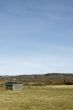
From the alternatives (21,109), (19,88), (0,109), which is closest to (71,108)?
(21,109)

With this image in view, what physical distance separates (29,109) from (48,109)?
2.38 m

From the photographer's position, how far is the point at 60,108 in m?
34.9

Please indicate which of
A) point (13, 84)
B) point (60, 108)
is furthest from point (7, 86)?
point (60, 108)

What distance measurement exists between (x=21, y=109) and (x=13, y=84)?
61.6m

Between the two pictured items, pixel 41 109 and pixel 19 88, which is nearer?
pixel 41 109

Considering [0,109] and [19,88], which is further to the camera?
[19,88]

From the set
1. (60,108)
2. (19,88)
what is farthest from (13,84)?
(60,108)

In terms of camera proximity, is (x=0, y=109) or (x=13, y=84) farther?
(x=13, y=84)

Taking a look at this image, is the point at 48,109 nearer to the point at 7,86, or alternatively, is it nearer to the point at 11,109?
the point at 11,109

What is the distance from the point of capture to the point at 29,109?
34062 millimetres

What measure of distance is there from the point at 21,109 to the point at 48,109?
11.1 ft

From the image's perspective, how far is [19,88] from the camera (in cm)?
9425

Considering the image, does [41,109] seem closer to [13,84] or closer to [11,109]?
[11,109]

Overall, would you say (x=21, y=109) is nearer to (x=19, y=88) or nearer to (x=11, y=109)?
(x=11, y=109)
